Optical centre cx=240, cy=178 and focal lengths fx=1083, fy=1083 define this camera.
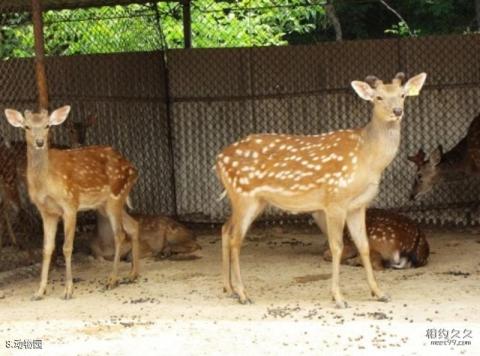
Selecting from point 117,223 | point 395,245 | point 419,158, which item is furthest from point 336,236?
point 419,158

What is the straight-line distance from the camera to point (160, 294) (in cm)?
925

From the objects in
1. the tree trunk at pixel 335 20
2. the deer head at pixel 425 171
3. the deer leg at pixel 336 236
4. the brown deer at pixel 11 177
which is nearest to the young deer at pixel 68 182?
the brown deer at pixel 11 177

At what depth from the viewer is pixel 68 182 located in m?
9.40

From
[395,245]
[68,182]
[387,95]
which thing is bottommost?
[395,245]

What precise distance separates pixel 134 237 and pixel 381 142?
281cm

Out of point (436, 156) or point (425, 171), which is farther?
point (425, 171)

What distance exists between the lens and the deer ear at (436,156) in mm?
12242

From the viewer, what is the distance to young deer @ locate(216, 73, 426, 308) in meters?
8.55

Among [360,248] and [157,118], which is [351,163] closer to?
[360,248]

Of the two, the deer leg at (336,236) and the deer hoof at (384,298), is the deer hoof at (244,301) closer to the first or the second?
the deer leg at (336,236)

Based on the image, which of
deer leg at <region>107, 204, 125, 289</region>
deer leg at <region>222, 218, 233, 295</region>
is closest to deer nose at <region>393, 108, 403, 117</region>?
deer leg at <region>222, 218, 233, 295</region>

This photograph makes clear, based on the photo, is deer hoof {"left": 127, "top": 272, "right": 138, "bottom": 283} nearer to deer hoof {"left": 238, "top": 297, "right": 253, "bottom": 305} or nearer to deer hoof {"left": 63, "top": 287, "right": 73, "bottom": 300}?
deer hoof {"left": 63, "top": 287, "right": 73, "bottom": 300}

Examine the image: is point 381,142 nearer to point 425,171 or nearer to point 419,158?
point 419,158

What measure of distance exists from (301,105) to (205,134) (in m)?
1.21
